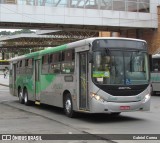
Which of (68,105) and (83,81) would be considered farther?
(68,105)

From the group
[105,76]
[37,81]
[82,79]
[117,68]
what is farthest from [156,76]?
[105,76]

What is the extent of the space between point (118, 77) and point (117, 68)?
30cm

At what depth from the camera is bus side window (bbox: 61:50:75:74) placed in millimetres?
15205

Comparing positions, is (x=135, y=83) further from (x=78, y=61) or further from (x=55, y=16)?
(x=55, y=16)

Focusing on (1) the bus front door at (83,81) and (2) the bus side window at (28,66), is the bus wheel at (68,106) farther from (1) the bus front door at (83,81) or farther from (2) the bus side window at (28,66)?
(2) the bus side window at (28,66)

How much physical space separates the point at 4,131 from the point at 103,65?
395cm

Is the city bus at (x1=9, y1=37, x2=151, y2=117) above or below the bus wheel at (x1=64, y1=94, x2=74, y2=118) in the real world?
above

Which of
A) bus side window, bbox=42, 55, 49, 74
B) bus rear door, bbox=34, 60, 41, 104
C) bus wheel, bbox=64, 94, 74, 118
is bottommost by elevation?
bus wheel, bbox=64, 94, 74, 118

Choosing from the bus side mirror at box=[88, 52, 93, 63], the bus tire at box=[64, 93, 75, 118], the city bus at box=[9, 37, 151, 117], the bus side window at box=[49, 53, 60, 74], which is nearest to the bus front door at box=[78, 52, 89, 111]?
the city bus at box=[9, 37, 151, 117]

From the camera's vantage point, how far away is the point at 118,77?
1370 centimetres

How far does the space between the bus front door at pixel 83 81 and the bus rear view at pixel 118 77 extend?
1.63 ft

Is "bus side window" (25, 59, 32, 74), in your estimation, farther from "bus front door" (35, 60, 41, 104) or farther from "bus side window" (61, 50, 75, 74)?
"bus side window" (61, 50, 75, 74)

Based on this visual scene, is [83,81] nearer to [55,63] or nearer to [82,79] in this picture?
[82,79]

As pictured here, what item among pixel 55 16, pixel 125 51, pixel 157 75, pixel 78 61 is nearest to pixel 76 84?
pixel 78 61
